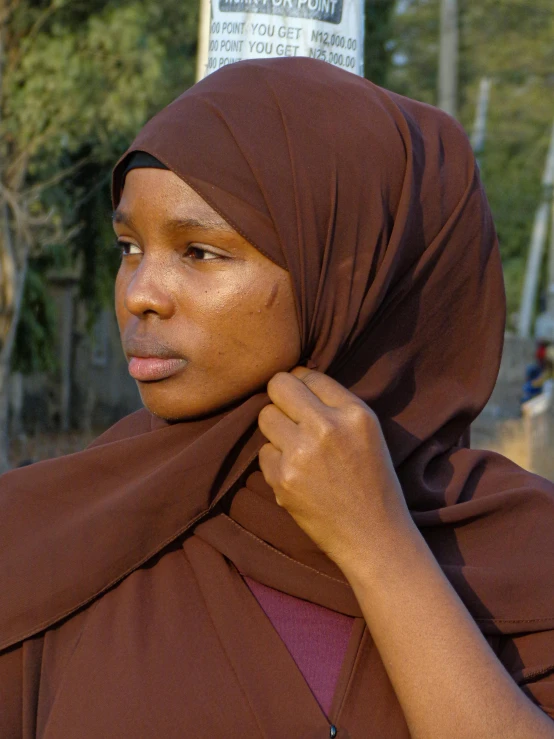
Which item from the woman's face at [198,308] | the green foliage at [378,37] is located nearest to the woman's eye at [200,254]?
the woman's face at [198,308]

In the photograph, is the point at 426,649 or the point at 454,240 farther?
the point at 454,240

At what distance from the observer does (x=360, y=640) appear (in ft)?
5.81

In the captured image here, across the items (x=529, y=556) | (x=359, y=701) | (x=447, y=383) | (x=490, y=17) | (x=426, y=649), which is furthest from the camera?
(x=490, y=17)

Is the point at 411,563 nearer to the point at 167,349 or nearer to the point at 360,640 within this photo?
the point at 360,640

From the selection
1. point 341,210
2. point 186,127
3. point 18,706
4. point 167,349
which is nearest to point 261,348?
point 167,349

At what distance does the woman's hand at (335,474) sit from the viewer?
5.37 feet

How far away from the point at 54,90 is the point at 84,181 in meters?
2.20

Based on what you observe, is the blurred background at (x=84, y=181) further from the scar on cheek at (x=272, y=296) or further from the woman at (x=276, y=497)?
the scar on cheek at (x=272, y=296)

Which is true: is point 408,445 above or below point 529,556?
above

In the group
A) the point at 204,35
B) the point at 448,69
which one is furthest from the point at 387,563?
the point at 448,69

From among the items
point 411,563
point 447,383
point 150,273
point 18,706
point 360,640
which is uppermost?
point 150,273

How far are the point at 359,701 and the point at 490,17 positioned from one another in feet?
82.5

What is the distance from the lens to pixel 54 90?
12734 millimetres

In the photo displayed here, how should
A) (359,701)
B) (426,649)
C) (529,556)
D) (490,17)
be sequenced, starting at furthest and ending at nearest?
(490,17) < (529,556) < (359,701) < (426,649)
